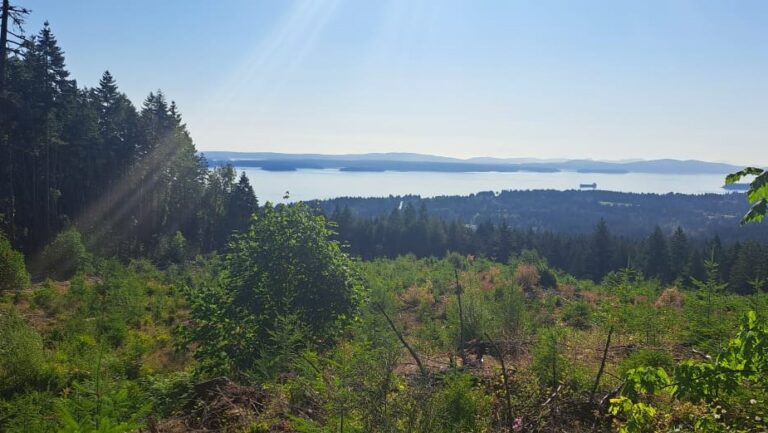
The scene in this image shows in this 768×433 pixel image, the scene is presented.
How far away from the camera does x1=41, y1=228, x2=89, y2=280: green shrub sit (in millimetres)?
20800

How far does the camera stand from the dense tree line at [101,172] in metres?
26.9

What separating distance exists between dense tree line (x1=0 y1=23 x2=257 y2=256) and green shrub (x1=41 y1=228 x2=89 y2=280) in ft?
8.48

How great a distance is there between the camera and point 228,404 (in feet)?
16.0

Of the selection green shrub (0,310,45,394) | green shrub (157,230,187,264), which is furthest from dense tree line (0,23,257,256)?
green shrub (0,310,45,394)

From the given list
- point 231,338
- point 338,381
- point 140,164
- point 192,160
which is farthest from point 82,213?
point 338,381

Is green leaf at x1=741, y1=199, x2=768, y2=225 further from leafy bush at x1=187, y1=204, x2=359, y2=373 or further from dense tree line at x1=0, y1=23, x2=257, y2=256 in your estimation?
dense tree line at x1=0, y1=23, x2=257, y2=256

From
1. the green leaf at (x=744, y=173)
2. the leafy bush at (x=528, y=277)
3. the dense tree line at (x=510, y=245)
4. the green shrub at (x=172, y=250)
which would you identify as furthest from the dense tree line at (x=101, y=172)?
the green leaf at (x=744, y=173)

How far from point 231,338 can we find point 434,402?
3.77 metres

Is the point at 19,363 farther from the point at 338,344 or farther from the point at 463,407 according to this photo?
the point at 463,407

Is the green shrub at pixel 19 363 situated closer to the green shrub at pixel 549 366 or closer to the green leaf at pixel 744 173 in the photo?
the green shrub at pixel 549 366

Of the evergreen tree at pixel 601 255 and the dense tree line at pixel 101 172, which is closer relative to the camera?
the dense tree line at pixel 101 172

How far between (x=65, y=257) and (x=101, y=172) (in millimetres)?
17066

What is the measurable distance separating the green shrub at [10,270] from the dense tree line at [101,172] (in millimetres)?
8655

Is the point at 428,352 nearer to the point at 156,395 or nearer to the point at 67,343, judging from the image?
the point at 156,395
